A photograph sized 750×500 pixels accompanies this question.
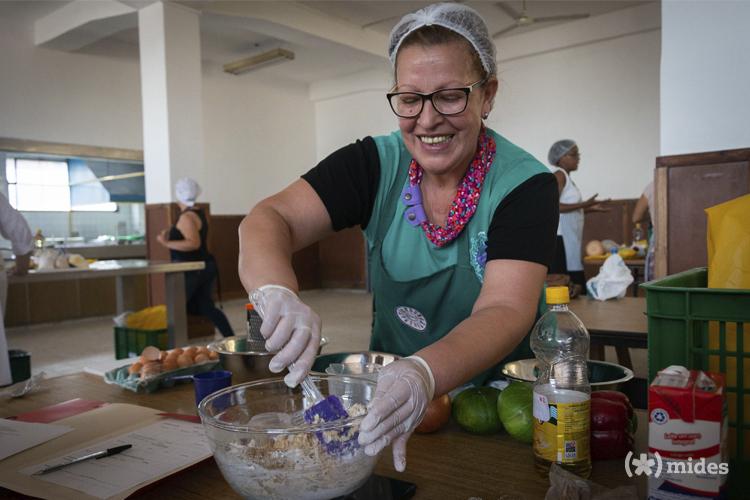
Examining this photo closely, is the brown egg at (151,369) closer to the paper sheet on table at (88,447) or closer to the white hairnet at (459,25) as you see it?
the paper sheet on table at (88,447)

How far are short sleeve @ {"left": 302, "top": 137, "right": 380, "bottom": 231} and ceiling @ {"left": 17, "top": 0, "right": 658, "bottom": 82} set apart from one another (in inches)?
210

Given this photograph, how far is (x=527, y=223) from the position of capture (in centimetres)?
122

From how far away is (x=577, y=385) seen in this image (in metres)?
0.90

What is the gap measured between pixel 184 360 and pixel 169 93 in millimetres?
5054

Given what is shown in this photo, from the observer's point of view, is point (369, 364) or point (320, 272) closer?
point (369, 364)

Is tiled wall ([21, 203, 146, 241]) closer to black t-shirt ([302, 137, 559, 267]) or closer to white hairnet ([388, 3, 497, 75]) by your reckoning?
black t-shirt ([302, 137, 559, 267])

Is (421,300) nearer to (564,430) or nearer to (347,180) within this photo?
(347,180)

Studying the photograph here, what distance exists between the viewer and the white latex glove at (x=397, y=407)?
0.79 m

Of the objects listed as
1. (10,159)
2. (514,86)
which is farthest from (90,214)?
(514,86)

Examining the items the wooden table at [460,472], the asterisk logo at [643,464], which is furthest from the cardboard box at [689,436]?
the wooden table at [460,472]

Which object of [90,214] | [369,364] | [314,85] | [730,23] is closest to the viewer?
[369,364]

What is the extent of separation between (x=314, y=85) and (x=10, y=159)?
4.99 meters

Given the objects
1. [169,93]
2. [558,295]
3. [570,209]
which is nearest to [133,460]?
[558,295]

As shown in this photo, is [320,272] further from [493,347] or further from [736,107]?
[493,347]
